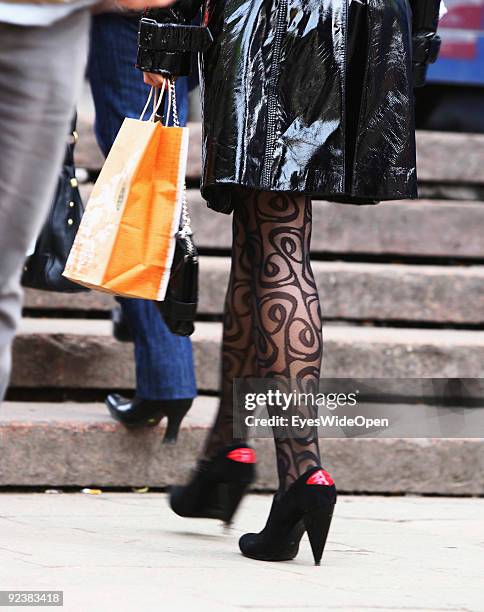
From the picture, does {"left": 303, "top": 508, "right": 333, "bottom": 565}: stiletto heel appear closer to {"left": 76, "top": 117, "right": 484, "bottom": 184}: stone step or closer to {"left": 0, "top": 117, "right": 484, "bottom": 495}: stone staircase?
{"left": 0, "top": 117, "right": 484, "bottom": 495}: stone staircase

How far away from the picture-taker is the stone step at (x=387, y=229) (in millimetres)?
5125

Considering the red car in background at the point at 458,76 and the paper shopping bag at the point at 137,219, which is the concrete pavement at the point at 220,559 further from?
the red car in background at the point at 458,76

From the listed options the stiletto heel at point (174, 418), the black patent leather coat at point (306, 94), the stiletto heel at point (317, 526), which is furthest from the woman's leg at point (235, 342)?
the stiletto heel at point (174, 418)

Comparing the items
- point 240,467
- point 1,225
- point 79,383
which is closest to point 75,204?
point 79,383

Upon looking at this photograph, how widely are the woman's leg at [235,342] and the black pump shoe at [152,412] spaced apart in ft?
1.95

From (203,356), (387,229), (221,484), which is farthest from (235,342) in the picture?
(387,229)

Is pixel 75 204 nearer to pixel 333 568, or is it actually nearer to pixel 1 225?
pixel 333 568

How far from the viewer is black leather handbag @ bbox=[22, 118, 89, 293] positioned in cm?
359

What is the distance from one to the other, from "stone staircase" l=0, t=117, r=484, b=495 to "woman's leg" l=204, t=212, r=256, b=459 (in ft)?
2.40

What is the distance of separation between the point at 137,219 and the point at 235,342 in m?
0.42

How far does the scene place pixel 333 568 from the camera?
281 cm

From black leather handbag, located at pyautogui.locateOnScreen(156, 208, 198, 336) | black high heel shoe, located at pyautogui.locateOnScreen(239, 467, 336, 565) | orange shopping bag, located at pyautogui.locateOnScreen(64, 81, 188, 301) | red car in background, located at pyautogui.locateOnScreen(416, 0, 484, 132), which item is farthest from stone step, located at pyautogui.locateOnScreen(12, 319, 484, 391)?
red car in background, located at pyautogui.locateOnScreen(416, 0, 484, 132)

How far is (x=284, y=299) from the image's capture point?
286 centimetres

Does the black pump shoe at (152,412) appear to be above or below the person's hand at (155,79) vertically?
below
